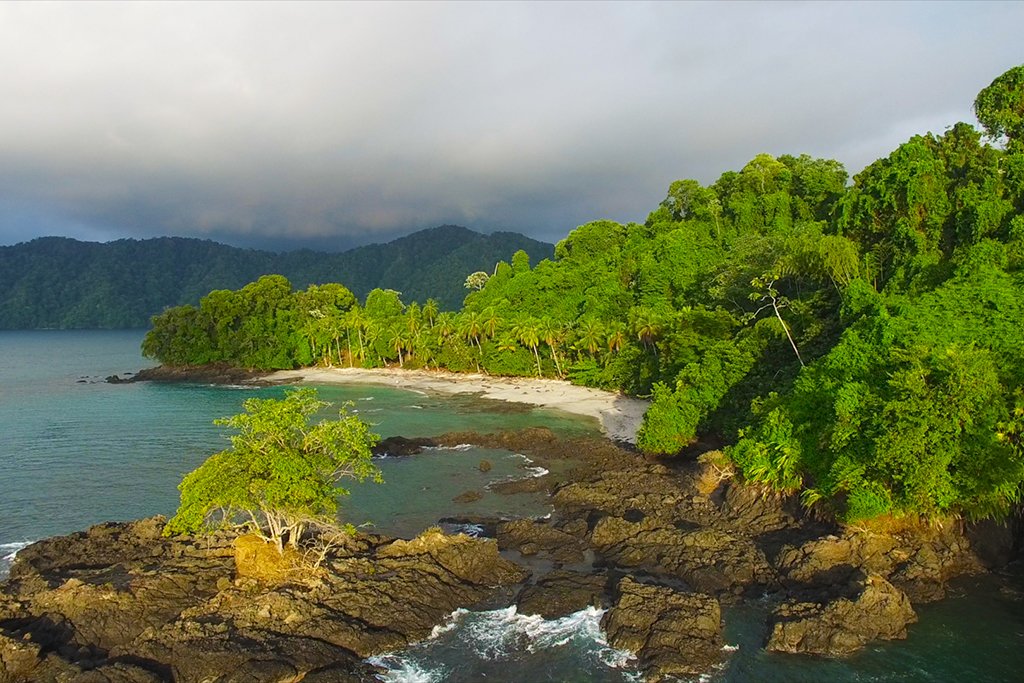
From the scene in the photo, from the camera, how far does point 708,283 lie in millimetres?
66875

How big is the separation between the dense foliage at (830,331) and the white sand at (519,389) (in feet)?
7.58

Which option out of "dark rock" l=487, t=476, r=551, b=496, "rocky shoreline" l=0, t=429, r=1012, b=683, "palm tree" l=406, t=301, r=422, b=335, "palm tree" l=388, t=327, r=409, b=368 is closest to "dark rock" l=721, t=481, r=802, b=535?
"rocky shoreline" l=0, t=429, r=1012, b=683

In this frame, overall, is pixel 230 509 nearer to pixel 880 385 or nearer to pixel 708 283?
pixel 880 385

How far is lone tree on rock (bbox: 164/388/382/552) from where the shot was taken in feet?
61.0

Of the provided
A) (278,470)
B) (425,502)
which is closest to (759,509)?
(425,502)

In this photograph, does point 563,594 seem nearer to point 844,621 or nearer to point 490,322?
point 844,621

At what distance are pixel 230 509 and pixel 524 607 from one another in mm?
9584

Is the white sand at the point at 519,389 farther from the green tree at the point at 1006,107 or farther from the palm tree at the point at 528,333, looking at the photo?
the green tree at the point at 1006,107

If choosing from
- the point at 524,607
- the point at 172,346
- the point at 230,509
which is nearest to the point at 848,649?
the point at 524,607

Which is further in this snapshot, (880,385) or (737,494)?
(737,494)

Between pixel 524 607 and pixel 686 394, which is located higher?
pixel 686 394

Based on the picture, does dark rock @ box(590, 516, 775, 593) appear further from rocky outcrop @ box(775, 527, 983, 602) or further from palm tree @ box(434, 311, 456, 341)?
palm tree @ box(434, 311, 456, 341)

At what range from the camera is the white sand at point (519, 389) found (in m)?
52.3

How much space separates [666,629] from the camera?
57.5ft
